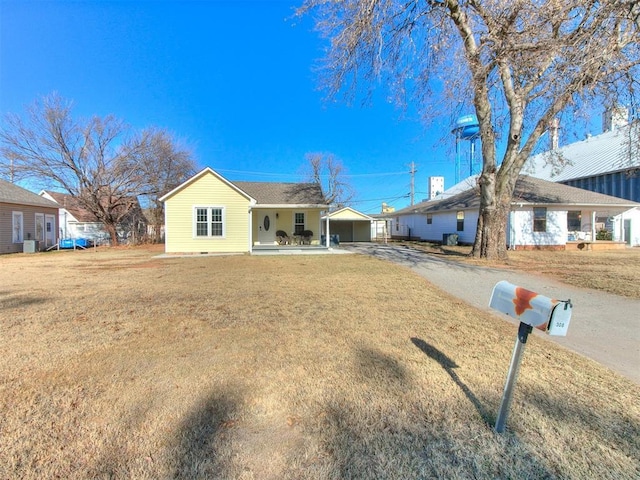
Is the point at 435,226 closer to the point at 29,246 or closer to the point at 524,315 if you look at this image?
the point at 524,315

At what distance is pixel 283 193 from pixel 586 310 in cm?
1695

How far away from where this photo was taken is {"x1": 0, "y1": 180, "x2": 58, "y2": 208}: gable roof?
17.9 metres

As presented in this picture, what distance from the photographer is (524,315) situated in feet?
6.73

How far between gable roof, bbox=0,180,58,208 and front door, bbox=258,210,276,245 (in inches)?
534

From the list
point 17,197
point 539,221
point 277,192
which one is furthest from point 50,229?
point 539,221

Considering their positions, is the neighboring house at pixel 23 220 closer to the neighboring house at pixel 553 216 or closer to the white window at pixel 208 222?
the white window at pixel 208 222

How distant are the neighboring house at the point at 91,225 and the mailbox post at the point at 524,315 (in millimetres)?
28552

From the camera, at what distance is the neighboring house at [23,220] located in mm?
17906

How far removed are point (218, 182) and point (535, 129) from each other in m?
14.4

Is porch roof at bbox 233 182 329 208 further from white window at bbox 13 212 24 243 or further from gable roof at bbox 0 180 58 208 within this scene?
white window at bbox 13 212 24 243

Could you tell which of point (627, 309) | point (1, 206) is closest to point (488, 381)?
point (627, 309)

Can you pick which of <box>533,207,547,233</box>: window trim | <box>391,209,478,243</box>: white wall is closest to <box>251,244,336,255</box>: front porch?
<box>391,209,478,243</box>: white wall

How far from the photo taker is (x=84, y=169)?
74.7ft

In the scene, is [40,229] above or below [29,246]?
A: above
